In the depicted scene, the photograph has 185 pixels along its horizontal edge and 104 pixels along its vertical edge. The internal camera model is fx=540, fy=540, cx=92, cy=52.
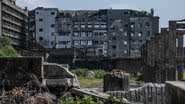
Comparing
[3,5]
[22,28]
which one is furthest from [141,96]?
[22,28]

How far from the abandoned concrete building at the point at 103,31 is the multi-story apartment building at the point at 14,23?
7.94ft

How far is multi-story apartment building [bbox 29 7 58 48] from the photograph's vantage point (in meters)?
115

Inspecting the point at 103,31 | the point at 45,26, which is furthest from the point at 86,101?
the point at 103,31

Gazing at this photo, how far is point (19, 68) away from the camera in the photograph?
13.4m

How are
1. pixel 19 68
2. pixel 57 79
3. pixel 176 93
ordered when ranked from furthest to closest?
1. pixel 57 79
2. pixel 19 68
3. pixel 176 93

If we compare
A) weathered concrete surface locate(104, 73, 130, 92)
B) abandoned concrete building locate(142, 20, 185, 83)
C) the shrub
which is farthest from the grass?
the shrub

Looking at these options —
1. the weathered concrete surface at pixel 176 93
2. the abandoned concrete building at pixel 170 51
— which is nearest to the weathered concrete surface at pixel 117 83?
the abandoned concrete building at pixel 170 51

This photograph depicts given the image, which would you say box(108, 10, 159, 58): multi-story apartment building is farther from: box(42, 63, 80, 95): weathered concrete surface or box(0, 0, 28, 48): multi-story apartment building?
box(42, 63, 80, 95): weathered concrete surface

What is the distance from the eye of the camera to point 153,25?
4631 inches

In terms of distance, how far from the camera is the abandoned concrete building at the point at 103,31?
115000 millimetres

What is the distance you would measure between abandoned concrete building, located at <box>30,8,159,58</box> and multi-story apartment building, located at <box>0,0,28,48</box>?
7.94ft

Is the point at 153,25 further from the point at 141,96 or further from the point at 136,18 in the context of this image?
the point at 141,96

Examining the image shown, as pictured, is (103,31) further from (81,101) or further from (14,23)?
(81,101)

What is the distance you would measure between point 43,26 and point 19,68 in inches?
4039
